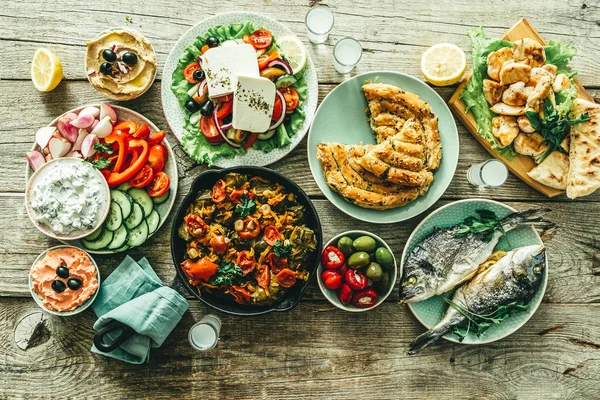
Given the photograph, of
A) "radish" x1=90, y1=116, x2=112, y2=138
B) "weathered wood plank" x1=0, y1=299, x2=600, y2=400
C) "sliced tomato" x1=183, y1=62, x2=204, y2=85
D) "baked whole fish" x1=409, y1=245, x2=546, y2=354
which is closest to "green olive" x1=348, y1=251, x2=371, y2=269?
"weathered wood plank" x1=0, y1=299, x2=600, y2=400

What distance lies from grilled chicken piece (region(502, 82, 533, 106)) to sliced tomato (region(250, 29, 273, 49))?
172 cm

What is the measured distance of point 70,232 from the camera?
3.23 m

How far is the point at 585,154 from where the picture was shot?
3320 mm

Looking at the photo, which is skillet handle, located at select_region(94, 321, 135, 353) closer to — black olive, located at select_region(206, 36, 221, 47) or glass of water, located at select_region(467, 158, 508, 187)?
black olive, located at select_region(206, 36, 221, 47)

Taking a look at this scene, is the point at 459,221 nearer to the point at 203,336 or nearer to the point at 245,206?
the point at 245,206

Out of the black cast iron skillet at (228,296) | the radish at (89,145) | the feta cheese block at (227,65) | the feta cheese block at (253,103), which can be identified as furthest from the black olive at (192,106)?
the radish at (89,145)

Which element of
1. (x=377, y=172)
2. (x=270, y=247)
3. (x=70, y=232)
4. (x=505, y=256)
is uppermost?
(x=377, y=172)

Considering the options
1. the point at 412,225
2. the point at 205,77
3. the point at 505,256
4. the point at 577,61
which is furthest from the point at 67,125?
the point at 577,61

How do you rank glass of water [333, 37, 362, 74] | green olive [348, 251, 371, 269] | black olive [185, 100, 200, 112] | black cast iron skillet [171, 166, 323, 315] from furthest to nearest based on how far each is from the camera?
glass of water [333, 37, 362, 74] < black olive [185, 100, 200, 112] < green olive [348, 251, 371, 269] < black cast iron skillet [171, 166, 323, 315]

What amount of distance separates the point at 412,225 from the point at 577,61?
1816 millimetres

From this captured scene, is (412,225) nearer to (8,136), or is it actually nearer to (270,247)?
(270,247)

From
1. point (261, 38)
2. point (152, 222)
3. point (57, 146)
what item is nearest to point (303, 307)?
point (152, 222)

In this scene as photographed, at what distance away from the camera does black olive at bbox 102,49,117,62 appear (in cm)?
324

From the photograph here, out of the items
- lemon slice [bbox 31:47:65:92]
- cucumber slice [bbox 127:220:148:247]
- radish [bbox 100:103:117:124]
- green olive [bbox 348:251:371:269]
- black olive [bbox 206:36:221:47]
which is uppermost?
black olive [bbox 206:36:221:47]
